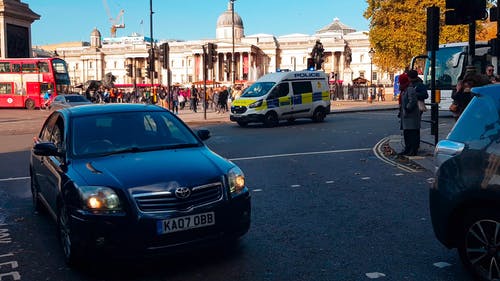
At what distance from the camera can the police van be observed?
70.6ft

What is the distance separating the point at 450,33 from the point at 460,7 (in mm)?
30512

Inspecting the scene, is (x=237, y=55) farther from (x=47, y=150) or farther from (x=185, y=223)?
(x=185, y=223)

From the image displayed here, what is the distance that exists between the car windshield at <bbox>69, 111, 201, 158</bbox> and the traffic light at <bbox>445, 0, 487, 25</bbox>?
243 inches

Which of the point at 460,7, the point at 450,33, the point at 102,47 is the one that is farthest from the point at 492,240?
the point at 102,47

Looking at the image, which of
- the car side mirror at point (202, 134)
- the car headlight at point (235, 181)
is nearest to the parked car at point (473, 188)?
the car headlight at point (235, 181)

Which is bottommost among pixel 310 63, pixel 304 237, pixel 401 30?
pixel 304 237

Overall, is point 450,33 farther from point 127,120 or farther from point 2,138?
point 127,120

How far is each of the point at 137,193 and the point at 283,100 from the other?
17.8 metres

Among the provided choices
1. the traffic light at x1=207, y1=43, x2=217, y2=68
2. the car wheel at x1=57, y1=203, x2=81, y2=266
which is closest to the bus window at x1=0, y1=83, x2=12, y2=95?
the traffic light at x1=207, y1=43, x2=217, y2=68

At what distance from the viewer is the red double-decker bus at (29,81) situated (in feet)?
133

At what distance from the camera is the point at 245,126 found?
73.8ft

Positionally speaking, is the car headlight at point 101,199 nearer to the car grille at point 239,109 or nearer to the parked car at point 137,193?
the parked car at point 137,193

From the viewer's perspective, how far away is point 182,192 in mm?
4465

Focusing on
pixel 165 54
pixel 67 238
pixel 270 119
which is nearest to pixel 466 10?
pixel 67 238
